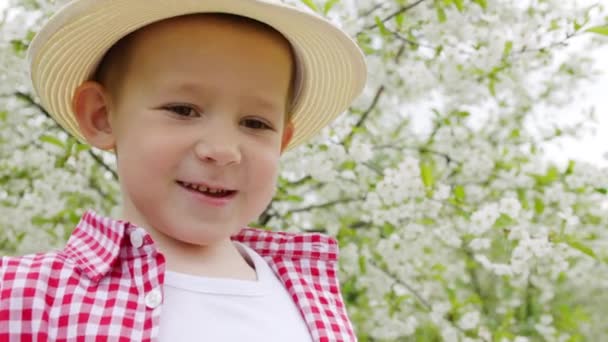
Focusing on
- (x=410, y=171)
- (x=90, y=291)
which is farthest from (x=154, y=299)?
(x=410, y=171)

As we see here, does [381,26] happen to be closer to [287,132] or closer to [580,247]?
[580,247]

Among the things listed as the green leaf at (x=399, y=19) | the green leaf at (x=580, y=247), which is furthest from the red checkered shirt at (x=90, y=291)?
the green leaf at (x=399, y=19)

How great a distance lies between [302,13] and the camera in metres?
1.21

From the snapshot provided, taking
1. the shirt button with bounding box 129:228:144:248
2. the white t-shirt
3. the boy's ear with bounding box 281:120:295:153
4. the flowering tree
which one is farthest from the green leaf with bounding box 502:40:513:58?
the shirt button with bounding box 129:228:144:248

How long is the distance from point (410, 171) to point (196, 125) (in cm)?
147

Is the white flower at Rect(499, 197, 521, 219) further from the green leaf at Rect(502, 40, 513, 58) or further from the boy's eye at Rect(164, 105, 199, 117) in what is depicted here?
the boy's eye at Rect(164, 105, 199, 117)

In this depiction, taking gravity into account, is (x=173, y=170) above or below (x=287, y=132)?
below

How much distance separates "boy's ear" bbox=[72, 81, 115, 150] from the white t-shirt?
0.90 feet

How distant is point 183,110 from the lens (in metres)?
1.18

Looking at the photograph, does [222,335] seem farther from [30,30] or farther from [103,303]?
[30,30]

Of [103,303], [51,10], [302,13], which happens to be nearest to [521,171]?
[51,10]

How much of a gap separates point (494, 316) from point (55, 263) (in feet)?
14.3

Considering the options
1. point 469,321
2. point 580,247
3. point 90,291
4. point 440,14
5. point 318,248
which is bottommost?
point 469,321

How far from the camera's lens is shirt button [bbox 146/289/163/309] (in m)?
1.09
